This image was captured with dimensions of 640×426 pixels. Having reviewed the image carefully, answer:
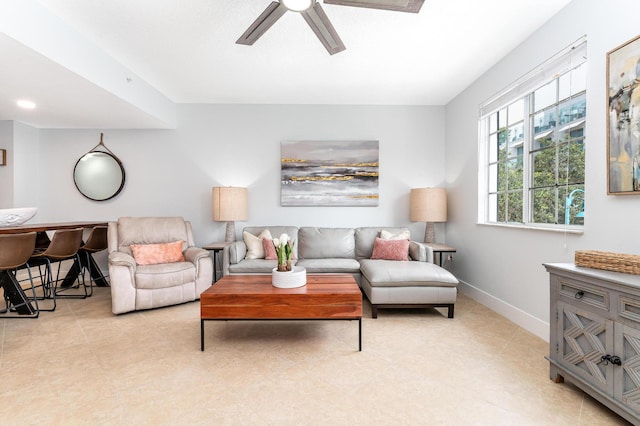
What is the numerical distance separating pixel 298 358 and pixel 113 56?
339 cm

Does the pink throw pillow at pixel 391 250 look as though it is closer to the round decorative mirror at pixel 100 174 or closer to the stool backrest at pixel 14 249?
the stool backrest at pixel 14 249

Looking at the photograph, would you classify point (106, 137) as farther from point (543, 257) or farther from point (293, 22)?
point (543, 257)

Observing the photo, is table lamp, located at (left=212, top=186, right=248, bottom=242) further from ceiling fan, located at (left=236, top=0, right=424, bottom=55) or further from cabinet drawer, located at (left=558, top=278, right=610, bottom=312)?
cabinet drawer, located at (left=558, top=278, right=610, bottom=312)

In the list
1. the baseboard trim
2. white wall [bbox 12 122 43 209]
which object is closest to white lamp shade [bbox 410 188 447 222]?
the baseboard trim

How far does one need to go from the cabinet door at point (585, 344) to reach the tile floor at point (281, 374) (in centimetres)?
18

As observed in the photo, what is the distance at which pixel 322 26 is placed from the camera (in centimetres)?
211

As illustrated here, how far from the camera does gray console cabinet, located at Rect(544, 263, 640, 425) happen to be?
4.75 feet

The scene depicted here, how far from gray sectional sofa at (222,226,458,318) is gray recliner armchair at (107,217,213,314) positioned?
386mm

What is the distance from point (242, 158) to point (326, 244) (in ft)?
5.86

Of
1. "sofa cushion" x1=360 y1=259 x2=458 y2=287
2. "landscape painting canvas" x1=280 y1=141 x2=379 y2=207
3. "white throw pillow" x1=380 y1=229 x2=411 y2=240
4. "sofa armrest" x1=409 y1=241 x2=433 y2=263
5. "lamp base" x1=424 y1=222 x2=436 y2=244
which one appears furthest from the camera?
"landscape painting canvas" x1=280 y1=141 x2=379 y2=207

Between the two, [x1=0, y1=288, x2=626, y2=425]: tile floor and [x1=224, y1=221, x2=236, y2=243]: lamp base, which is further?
[x1=224, y1=221, x2=236, y2=243]: lamp base

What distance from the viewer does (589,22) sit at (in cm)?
215

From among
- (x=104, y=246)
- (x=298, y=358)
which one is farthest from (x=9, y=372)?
(x=104, y=246)

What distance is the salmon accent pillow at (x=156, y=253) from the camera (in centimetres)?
349
